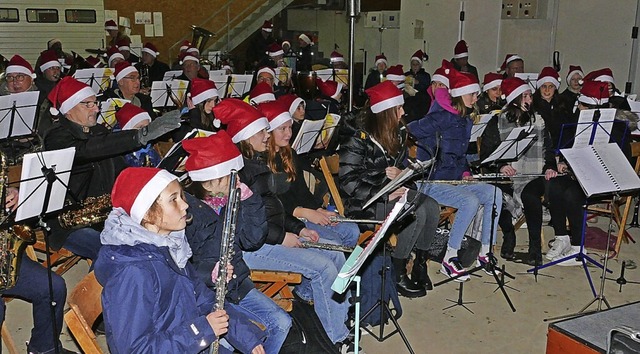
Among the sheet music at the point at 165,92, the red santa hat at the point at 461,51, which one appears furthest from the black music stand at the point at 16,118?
the red santa hat at the point at 461,51

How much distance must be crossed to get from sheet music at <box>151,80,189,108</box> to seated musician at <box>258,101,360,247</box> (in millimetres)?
3278

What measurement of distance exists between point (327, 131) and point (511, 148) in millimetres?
1464

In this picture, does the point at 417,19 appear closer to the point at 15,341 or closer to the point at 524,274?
the point at 524,274

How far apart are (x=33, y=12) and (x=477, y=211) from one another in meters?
11.6

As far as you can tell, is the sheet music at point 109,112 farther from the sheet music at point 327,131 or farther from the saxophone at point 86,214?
the sheet music at point 327,131

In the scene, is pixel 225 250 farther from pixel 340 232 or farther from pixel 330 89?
pixel 330 89

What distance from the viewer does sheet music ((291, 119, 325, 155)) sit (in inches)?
179

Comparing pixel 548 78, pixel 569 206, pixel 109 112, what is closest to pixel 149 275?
pixel 109 112

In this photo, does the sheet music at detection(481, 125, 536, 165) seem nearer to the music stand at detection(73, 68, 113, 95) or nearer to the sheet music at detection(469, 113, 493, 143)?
the sheet music at detection(469, 113, 493, 143)

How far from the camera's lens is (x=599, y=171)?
407 centimetres

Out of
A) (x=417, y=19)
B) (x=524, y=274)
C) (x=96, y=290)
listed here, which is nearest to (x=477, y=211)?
(x=524, y=274)

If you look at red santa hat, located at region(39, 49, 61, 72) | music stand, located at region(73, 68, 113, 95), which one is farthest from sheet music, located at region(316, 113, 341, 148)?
red santa hat, located at region(39, 49, 61, 72)

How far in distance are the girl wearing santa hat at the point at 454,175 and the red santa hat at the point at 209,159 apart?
2122 mm

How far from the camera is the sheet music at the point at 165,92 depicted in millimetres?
7152
